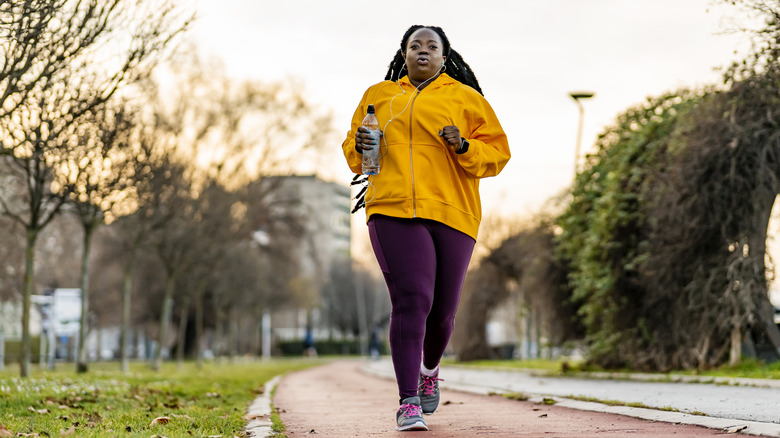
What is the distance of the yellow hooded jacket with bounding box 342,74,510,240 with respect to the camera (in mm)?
5617

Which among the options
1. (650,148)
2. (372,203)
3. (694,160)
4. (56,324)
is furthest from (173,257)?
(372,203)

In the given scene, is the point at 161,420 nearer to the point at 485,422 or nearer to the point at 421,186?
the point at 485,422

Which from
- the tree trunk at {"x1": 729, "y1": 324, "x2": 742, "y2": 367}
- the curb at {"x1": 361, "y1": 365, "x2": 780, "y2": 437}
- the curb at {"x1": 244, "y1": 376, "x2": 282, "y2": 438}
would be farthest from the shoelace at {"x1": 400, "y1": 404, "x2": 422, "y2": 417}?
the tree trunk at {"x1": 729, "y1": 324, "x2": 742, "y2": 367}

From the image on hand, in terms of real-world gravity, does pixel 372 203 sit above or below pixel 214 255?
below

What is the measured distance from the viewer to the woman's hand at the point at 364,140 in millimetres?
5578

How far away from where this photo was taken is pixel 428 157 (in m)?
5.68

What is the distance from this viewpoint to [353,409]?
852cm

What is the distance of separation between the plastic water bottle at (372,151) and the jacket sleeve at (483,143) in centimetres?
47

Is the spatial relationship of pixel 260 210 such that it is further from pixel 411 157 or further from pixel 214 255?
pixel 411 157

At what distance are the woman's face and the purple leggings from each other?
91 centimetres

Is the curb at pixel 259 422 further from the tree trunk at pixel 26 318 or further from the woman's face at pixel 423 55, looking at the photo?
the tree trunk at pixel 26 318

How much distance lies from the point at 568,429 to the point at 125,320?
17.3 meters

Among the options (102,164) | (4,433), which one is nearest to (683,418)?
(4,433)

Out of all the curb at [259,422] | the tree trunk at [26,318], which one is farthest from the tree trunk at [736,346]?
the tree trunk at [26,318]
